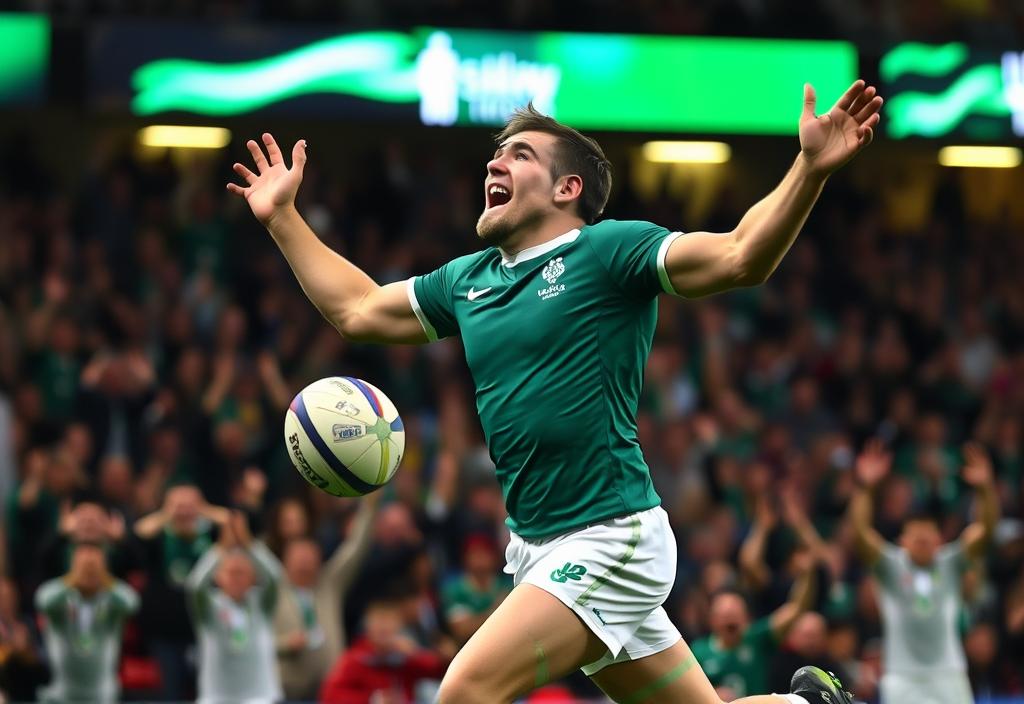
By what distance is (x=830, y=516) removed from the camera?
14117 mm

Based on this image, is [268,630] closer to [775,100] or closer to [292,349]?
[292,349]

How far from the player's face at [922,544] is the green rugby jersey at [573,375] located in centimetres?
662

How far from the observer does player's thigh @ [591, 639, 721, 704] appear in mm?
5453

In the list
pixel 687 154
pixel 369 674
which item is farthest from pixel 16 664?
pixel 687 154

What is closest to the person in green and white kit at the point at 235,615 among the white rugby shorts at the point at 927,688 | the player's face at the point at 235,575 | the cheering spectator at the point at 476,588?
the player's face at the point at 235,575

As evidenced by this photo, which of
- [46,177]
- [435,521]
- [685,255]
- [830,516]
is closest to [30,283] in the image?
[46,177]

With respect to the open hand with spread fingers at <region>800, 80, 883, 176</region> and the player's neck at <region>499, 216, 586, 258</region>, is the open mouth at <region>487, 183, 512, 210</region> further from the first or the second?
the open hand with spread fingers at <region>800, 80, 883, 176</region>

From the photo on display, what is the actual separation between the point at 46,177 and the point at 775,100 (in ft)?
22.0

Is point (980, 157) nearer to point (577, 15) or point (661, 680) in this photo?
point (577, 15)

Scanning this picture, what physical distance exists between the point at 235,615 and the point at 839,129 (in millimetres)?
6863

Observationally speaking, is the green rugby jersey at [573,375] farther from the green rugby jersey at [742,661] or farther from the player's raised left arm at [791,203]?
the green rugby jersey at [742,661]

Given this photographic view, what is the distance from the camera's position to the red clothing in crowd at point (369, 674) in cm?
1025

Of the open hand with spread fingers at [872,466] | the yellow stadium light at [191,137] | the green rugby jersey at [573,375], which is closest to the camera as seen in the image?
the green rugby jersey at [573,375]

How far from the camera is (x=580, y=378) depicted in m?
5.40
